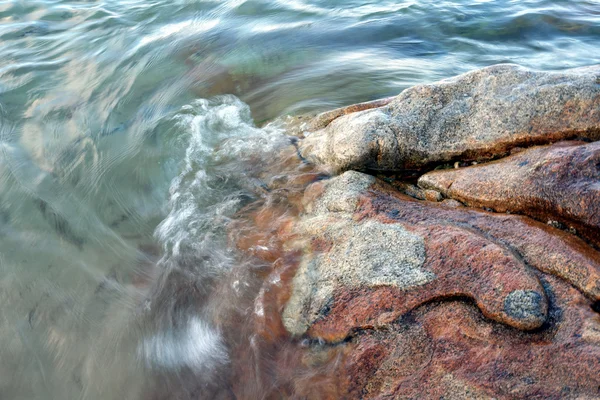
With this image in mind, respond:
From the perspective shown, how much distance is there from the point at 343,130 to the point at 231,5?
308 inches

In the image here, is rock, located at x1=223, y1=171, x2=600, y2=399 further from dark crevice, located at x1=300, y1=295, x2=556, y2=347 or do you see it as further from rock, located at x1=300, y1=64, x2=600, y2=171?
rock, located at x1=300, y1=64, x2=600, y2=171

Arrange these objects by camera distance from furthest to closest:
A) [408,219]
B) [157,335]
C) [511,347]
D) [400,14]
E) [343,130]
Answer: [400,14] → [343,130] → [157,335] → [408,219] → [511,347]

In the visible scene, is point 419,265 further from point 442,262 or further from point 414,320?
point 414,320

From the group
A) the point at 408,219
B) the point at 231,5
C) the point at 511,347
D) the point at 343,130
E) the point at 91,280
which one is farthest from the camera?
the point at 231,5

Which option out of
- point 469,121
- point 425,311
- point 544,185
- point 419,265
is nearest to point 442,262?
point 419,265

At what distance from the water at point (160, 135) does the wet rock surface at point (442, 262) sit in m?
0.55

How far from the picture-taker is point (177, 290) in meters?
4.05

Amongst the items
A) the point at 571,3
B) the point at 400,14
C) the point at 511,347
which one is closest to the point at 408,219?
the point at 511,347

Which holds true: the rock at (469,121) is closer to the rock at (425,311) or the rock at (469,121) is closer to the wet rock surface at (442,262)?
the wet rock surface at (442,262)

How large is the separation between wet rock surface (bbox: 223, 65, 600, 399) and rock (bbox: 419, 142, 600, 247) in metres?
0.01

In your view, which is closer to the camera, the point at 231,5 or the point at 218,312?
the point at 218,312

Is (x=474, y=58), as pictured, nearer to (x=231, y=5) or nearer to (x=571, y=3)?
(x=571, y=3)

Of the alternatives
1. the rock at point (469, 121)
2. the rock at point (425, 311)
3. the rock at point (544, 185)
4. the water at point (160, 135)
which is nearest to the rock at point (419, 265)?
the rock at point (425, 311)

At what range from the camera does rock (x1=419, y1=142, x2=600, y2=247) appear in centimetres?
304
